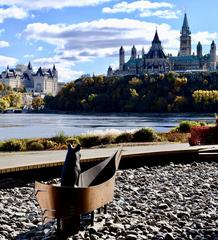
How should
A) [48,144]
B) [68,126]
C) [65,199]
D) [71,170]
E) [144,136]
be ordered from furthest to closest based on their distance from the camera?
1. [68,126]
2. [144,136]
3. [48,144]
4. [71,170]
5. [65,199]

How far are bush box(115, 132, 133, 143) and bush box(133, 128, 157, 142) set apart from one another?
25 cm

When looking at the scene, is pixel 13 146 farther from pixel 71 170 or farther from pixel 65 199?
pixel 65 199

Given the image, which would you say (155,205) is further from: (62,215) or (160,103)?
(160,103)

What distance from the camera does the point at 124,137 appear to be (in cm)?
2491

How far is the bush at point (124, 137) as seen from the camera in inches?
970

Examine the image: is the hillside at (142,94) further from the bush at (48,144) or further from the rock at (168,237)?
the rock at (168,237)

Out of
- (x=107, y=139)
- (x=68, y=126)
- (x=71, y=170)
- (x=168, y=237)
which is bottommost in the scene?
(x=68, y=126)

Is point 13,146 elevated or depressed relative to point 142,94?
depressed

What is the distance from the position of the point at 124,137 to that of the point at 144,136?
977 mm

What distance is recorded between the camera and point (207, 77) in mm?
149875

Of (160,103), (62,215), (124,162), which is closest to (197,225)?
(62,215)

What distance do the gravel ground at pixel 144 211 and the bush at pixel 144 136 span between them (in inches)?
333

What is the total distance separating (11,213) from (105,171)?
208 centimetres

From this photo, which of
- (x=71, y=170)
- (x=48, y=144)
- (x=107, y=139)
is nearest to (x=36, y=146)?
(x=48, y=144)
